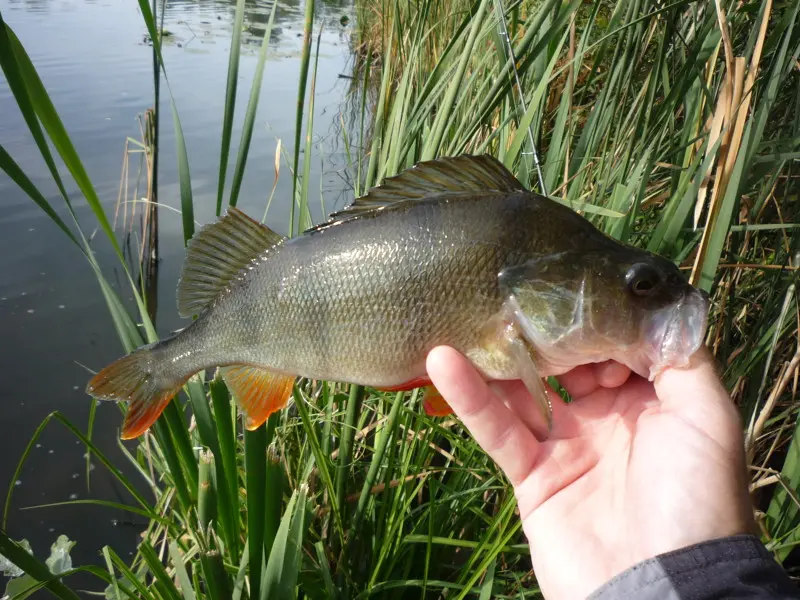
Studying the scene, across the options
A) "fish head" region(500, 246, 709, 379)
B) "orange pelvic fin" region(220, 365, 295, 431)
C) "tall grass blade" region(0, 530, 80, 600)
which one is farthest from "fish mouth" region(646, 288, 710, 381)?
"tall grass blade" region(0, 530, 80, 600)

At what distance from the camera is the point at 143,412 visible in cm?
166

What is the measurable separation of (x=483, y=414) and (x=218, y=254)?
83 centimetres

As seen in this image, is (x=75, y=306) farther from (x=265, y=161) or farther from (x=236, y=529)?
(x=236, y=529)

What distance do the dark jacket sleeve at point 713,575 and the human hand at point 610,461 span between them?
0.04 meters

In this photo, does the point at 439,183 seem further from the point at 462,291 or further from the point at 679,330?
the point at 679,330

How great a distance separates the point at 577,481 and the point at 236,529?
1.04 meters

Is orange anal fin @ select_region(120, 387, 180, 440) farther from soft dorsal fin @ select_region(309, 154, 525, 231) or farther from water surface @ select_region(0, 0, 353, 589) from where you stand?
water surface @ select_region(0, 0, 353, 589)

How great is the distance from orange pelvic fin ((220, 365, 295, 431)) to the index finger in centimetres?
45

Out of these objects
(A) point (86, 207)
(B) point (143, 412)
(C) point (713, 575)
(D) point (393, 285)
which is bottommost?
(A) point (86, 207)

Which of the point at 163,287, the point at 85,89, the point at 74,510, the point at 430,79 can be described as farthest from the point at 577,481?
the point at 85,89

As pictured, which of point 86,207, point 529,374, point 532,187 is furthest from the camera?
point 86,207

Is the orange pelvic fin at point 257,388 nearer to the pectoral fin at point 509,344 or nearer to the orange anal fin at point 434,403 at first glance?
the orange anal fin at point 434,403

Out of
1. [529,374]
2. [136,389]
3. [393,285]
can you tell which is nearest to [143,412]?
[136,389]

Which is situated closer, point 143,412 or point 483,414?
point 483,414
